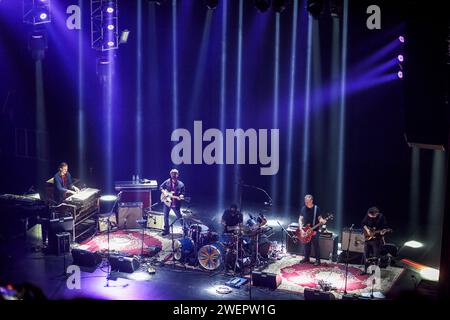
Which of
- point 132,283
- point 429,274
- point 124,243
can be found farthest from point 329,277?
point 124,243

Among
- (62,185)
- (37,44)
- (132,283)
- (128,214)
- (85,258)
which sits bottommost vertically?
(132,283)

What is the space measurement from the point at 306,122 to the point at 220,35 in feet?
10.7

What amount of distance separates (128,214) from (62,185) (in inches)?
69.1

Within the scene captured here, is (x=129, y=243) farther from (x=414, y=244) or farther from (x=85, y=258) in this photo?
(x=414, y=244)

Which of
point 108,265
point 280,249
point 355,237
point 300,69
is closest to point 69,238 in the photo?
point 108,265

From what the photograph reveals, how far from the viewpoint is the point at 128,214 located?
530 inches

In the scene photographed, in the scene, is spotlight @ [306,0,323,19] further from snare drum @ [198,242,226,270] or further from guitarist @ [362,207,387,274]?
snare drum @ [198,242,226,270]

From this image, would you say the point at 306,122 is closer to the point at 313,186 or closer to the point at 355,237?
the point at 313,186

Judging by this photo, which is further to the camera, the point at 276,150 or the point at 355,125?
the point at 276,150

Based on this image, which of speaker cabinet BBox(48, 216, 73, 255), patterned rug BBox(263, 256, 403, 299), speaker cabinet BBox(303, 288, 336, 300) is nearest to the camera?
speaker cabinet BBox(303, 288, 336, 300)

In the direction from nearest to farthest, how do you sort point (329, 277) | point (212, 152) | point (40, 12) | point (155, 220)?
1. point (329, 277)
2. point (40, 12)
3. point (155, 220)
4. point (212, 152)

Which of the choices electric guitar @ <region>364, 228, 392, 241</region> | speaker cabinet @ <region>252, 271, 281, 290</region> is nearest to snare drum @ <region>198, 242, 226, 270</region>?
speaker cabinet @ <region>252, 271, 281, 290</region>

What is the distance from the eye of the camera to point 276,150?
1545 centimetres

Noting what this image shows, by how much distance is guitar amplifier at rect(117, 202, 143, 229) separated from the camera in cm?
1342
